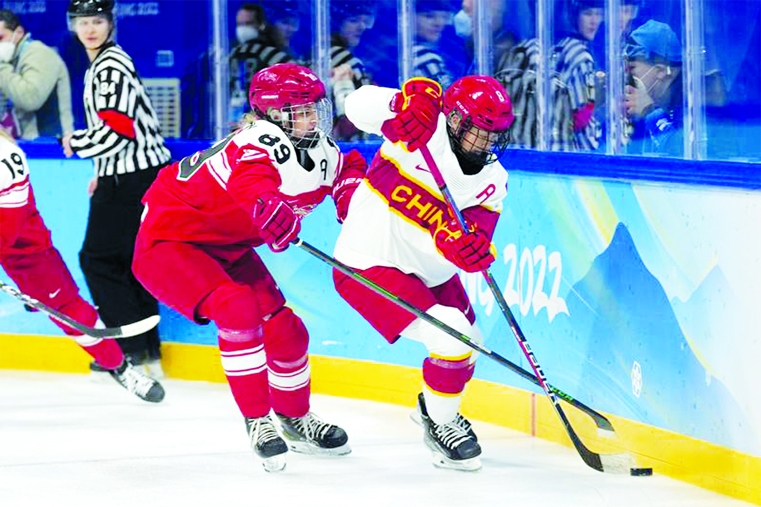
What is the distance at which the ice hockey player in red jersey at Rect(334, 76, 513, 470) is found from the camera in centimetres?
418

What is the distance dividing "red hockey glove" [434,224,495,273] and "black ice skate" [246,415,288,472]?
656 millimetres

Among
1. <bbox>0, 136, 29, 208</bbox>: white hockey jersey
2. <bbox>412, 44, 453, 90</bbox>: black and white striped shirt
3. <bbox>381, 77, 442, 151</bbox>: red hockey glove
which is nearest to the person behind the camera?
<bbox>381, 77, 442, 151</bbox>: red hockey glove

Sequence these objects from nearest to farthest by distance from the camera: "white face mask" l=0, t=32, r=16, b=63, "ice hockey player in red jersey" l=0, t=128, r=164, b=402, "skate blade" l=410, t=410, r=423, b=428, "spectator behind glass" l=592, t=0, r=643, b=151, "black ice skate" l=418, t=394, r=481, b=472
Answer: "black ice skate" l=418, t=394, r=481, b=472, "skate blade" l=410, t=410, r=423, b=428, "spectator behind glass" l=592, t=0, r=643, b=151, "ice hockey player in red jersey" l=0, t=128, r=164, b=402, "white face mask" l=0, t=32, r=16, b=63

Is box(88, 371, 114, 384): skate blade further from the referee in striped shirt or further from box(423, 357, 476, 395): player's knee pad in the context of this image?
box(423, 357, 476, 395): player's knee pad

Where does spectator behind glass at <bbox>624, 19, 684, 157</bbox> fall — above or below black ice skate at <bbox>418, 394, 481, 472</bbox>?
above

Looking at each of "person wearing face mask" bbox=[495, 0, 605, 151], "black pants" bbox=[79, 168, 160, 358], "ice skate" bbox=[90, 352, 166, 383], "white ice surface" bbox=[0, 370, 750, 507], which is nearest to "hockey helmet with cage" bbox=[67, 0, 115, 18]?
"black pants" bbox=[79, 168, 160, 358]

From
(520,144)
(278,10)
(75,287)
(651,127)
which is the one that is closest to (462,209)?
(651,127)

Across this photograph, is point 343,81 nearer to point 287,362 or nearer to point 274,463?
point 287,362

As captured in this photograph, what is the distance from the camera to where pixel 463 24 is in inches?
227

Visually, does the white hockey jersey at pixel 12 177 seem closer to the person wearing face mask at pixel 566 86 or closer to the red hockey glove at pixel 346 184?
the red hockey glove at pixel 346 184

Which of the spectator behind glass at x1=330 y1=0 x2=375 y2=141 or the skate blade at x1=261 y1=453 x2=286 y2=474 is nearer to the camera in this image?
the skate blade at x1=261 y1=453 x2=286 y2=474

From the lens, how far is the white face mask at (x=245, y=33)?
21.8 ft

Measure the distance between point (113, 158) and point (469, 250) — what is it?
205cm

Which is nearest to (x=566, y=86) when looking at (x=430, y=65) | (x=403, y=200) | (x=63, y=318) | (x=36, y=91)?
(x=430, y=65)
